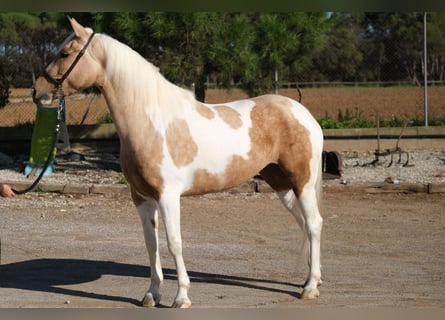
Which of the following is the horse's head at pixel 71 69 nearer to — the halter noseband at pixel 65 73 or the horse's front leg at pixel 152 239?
the halter noseband at pixel 65 73

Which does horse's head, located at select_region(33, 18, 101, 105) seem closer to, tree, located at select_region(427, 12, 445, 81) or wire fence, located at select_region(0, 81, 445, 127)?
wire fence, located at select_region(0, 81, 445, 127)

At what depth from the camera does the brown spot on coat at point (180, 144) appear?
216 inches

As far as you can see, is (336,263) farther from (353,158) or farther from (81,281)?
(353,158)

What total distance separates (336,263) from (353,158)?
732cm

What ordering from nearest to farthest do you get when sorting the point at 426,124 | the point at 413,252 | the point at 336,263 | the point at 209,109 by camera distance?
the point at 209,109 < the point at 336,263 < the point at 413,252 < the point at 426,124

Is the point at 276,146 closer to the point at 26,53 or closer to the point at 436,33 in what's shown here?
the point at 26,53

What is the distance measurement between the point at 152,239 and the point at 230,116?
1.14m

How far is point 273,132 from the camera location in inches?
235

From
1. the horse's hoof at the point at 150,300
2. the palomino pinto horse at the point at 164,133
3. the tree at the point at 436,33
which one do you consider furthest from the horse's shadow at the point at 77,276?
the tree at the point at 436,33

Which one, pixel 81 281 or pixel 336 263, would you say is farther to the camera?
pixel 336 263

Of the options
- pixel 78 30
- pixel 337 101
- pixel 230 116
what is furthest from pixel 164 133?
pixel 337 101

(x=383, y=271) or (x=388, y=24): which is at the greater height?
(x=388, y=24)

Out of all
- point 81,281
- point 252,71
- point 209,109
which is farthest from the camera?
point 252,71

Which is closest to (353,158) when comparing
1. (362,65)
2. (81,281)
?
(81,281)
